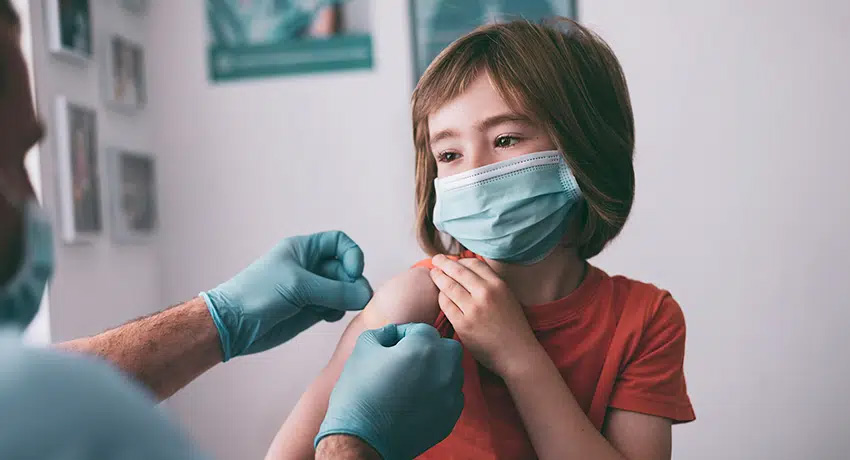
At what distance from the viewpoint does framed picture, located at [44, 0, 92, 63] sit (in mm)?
2271

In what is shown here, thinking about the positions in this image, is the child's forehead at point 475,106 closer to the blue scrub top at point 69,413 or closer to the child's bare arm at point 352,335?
the child's bare arm at point 352,335

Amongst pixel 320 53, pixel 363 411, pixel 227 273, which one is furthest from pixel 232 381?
pixel 363 411

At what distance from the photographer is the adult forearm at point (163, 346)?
1291mm

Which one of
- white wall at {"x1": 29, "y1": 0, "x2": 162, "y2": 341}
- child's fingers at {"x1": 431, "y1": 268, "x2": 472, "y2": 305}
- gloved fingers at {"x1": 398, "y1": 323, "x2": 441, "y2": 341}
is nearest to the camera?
gloved fingers at {"x1": 398, "y1": 323, "x2": 441, "y2": 341}

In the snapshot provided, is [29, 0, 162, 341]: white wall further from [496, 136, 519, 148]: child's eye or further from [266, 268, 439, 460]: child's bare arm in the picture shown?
[496, 136, 519, 148]: child's eye

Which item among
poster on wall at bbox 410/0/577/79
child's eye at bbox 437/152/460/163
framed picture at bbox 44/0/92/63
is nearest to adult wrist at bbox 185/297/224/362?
child's eye at bbox 437/152/460/163

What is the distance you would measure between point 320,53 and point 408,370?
2.07 meters

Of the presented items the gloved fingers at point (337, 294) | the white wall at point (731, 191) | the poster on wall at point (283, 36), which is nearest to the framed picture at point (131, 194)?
the poster on wall at point (283, 36)

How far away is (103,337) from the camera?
1323 mm

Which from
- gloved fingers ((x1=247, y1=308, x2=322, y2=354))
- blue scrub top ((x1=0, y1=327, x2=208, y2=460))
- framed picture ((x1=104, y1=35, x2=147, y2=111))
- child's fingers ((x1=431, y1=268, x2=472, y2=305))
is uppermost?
framed picture ((x1=104, y1=35, x2=147, y2=111))

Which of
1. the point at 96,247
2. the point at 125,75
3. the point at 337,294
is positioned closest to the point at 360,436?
the point at 337,294

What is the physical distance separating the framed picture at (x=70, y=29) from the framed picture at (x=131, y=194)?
35cm

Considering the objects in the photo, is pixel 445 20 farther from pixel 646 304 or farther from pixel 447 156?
pixel 646 304

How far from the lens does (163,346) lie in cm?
134
